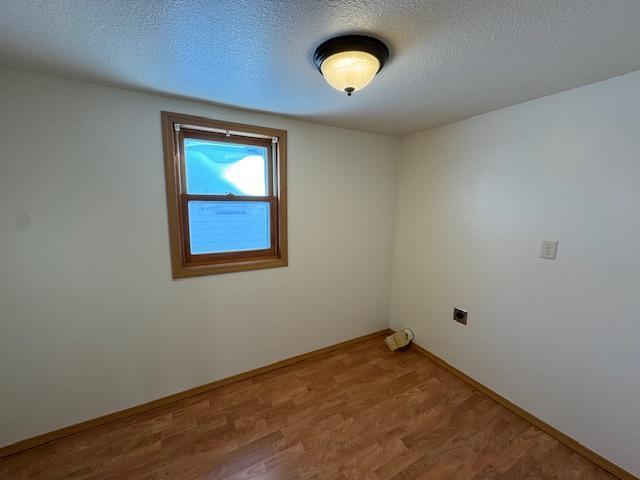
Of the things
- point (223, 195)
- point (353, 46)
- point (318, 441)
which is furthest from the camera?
point (223, 195)

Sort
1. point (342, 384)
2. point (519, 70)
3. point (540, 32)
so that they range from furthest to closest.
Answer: point (342, 384)
point (519, 70)
point (540, 32)

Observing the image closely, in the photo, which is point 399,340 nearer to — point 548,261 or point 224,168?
point 548,261

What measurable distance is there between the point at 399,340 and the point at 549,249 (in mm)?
1512

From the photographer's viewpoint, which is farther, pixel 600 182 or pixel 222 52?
pixel 600 182

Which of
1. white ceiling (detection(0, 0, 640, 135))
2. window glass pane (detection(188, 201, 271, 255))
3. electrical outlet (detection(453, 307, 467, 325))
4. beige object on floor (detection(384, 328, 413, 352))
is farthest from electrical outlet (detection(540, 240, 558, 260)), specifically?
window glass pane (detection(188, 201, 271, 255))

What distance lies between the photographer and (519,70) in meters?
1.33

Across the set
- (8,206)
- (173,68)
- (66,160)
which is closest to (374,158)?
(173,68)

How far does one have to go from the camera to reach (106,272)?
165 cm

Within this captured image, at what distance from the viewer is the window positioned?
5.98ft

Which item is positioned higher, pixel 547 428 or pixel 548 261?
pixel 548 261

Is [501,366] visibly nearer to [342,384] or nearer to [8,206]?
[342,384]

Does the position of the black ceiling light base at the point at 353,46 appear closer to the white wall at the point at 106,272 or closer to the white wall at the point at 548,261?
the white wall at the point at 106,272

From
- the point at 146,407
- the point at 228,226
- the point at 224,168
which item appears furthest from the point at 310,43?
the point at 146,407

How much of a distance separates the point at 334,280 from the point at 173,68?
1.97m
